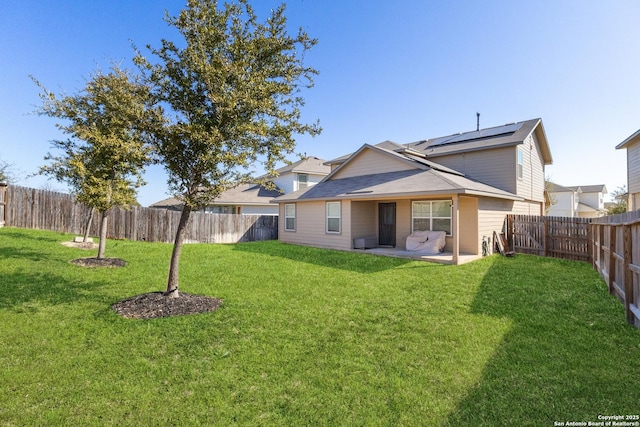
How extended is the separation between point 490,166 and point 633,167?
6.71 m

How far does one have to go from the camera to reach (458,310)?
582cm

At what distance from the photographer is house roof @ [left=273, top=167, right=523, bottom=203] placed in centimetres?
1106

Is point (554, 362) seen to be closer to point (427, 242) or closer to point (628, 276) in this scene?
point (628, 276)

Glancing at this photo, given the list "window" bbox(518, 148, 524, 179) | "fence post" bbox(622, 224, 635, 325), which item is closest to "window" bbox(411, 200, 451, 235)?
"window" bbox(518, 148, 524, 179)

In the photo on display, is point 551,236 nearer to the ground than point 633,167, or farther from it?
nearer to the ground


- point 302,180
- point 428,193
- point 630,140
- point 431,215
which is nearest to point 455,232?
point 428,193

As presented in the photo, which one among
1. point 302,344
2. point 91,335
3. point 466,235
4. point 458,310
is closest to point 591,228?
point 466,235

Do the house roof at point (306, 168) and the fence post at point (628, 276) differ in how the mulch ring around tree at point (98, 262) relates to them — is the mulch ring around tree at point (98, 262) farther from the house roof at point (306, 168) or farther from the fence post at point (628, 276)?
the house roof at point (306, 168)

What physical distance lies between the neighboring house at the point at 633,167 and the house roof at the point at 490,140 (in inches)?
137

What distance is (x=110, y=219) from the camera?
15.8 m

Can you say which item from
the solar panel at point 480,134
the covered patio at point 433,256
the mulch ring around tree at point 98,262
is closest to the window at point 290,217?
the covered patio at point 433,256

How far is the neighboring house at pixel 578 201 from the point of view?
3831 centimetres

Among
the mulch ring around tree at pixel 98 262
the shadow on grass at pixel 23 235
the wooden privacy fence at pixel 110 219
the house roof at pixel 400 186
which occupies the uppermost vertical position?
the house roof at pixel 400 186

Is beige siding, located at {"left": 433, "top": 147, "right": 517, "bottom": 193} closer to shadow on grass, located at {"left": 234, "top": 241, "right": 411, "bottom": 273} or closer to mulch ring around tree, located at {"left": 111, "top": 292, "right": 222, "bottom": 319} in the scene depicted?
shadow on grass, located at {"left": 234, "top": 241, "right": 411, "bottom": 273}
